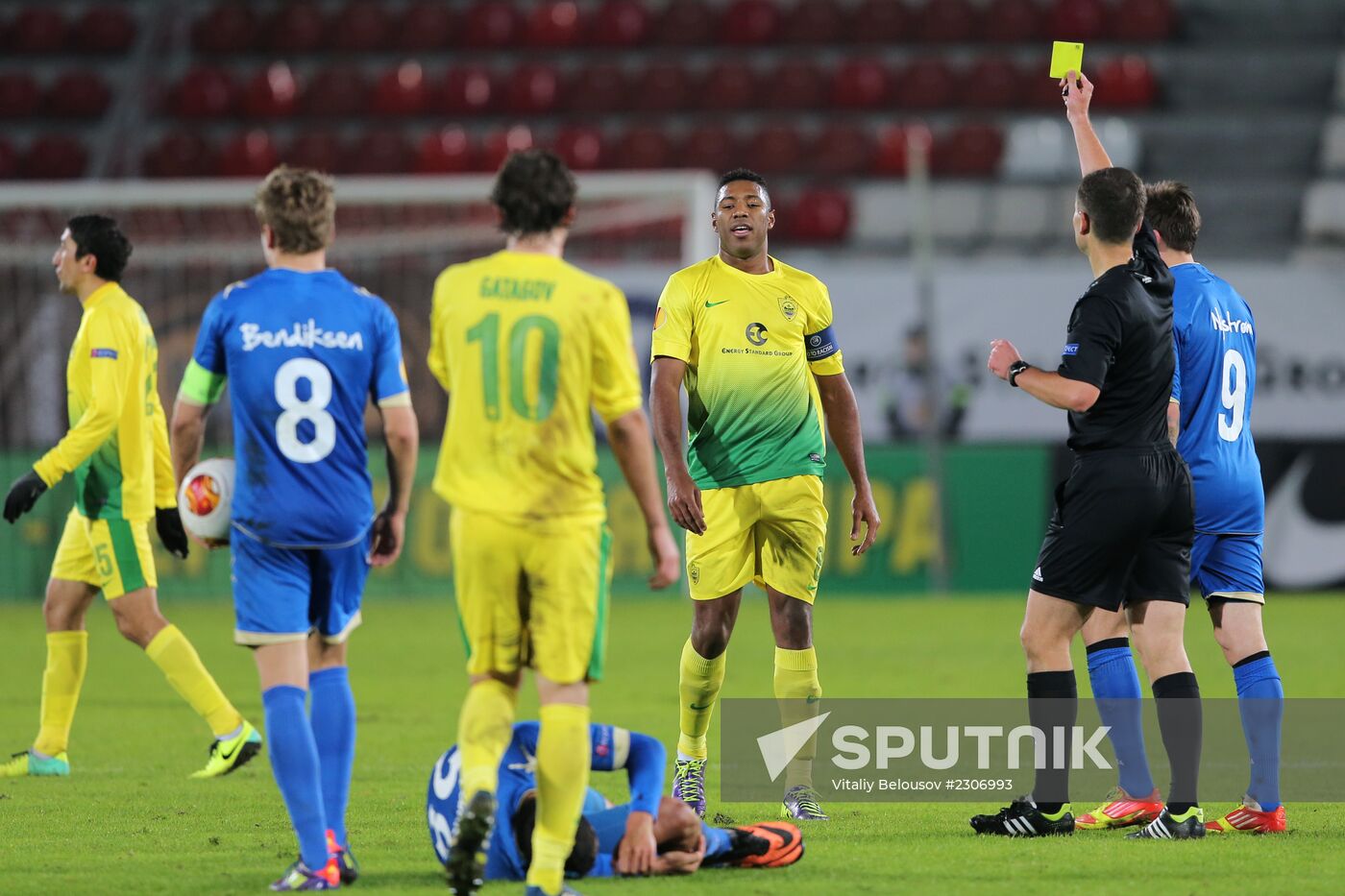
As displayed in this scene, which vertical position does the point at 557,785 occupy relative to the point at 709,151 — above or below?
below

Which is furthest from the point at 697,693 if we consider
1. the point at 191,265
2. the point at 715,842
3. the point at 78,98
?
the point at 78,98

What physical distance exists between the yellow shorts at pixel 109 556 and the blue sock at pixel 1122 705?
13.4 ft

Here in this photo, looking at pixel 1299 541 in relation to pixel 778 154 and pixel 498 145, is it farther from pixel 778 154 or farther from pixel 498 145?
pixel 498 145

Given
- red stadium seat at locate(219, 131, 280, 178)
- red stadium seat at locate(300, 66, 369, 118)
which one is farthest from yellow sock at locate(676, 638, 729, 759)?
red stadium seat at locate(300, 66, 369, 118)

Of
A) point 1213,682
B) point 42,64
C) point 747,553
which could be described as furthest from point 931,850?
point 42,64

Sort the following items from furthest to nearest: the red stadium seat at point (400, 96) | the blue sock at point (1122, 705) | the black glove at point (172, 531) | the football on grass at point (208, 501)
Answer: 1. the red stadium seat at point (400, 96)
2. the black glove at point (172, 531)
3. the blue sock at point (1122, 705)
4. the football on grass at point (208, 501)

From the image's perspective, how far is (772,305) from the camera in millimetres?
6523

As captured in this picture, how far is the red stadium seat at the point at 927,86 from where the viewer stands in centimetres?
2244

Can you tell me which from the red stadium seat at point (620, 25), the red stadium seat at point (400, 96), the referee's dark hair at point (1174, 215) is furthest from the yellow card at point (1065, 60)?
the red stadium seat at point (620, 25)

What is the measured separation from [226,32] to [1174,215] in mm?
19970

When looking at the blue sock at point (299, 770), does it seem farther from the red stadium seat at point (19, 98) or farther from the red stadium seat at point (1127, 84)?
the red stadium seat at point (19, 98)

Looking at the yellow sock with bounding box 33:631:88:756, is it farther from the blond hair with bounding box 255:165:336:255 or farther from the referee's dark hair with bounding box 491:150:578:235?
the referee's dark hair with bounding box 491:150:578:235

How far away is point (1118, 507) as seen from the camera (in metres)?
5.66

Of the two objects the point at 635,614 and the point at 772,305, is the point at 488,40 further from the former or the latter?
the point at 772,305
